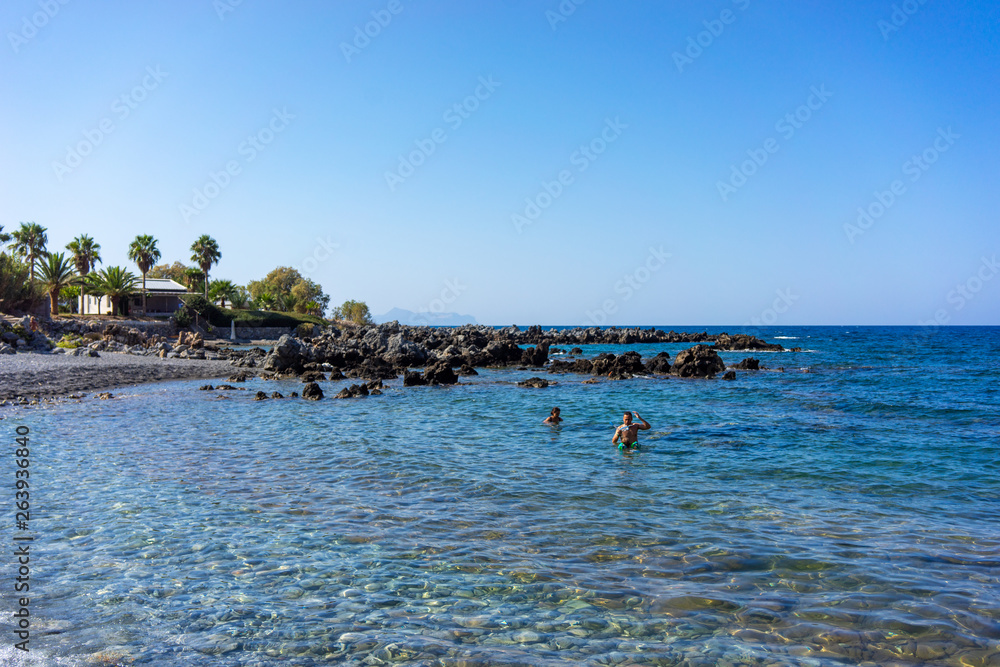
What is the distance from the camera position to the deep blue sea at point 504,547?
6195mm

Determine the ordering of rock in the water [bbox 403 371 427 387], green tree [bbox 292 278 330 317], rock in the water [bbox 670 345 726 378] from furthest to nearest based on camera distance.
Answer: green tree [bbox 292 278 330 317] → rock in the water [bbox 670 345 726 378] → rock in the water [bbox 403 371 427 387]

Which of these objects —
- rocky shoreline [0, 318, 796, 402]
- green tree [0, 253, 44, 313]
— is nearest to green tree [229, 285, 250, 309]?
green tree [0, 253, 44, 313]

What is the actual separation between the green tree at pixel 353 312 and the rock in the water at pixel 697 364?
341 feet

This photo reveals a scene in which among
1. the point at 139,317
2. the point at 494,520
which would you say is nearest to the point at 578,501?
the point at 494,520

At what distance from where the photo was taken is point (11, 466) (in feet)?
43.9

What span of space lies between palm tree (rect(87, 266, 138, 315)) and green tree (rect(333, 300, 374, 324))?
53591mm

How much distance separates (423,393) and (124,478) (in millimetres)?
20166

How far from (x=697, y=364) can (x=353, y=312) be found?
362 feet

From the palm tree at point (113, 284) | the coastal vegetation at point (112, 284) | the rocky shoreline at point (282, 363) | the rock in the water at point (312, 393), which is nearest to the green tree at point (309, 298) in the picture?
the coastal vegetation at point (112, 284)

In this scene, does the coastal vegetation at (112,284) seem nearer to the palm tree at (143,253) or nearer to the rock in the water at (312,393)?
the palm tree at (143,253)

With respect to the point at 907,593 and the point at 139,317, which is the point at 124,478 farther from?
the point at 139,317

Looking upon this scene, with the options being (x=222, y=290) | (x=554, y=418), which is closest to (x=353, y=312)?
(x=222, y=290)

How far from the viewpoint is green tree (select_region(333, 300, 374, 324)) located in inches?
→ 5493

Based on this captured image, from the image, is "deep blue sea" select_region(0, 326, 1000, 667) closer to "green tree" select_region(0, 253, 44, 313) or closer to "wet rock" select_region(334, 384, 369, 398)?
"wet rock" select_region(334, 384, 369, 398)
